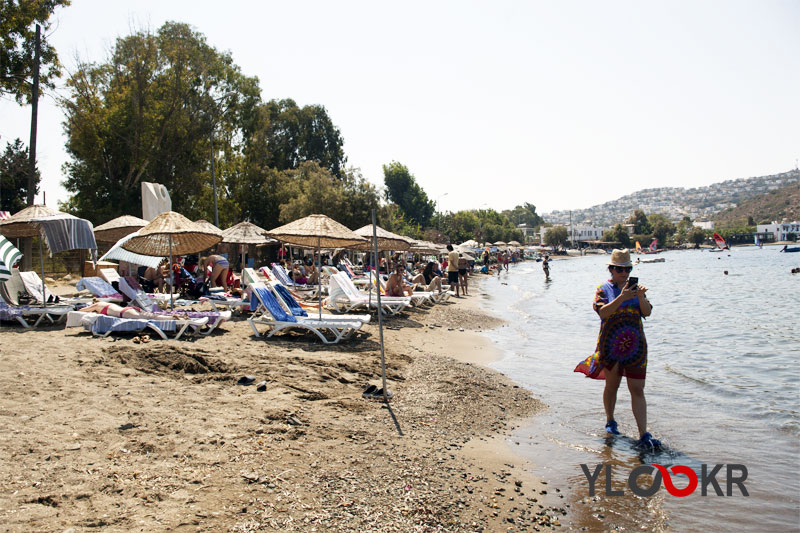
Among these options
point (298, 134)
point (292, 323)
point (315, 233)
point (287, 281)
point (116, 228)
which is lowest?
point (292, 323)

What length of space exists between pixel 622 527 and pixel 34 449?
14.2 feet

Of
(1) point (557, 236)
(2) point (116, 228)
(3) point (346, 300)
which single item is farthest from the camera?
(1) point (557, 236)

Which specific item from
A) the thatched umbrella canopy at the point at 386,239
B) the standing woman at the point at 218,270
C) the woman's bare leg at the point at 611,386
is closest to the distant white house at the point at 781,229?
the thatched umbrella canopy at the point at 386,239

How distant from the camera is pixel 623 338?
4.95m

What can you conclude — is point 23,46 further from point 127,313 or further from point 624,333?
point 624,333

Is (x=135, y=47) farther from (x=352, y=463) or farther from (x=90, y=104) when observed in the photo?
(x=352, y=463)

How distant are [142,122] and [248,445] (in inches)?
1022

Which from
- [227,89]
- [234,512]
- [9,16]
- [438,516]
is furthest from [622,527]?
[227,89]

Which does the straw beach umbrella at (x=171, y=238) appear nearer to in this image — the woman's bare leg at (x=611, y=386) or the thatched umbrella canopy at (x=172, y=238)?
the thatched umbrella canopy at (x=172, y=238)

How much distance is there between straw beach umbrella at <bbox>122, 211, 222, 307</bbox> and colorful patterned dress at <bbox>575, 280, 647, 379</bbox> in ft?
25.4

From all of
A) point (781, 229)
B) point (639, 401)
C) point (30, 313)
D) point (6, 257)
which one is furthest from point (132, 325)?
point (781, 229)

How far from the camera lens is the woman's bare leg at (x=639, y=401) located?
196 inches

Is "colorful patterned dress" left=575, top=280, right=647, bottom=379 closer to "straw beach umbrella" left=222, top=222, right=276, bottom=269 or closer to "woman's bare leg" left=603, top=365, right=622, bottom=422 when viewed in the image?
"woman's bare leg" left=603, top=365, right=622, bottom=422

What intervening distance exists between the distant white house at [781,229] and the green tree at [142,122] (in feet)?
567
